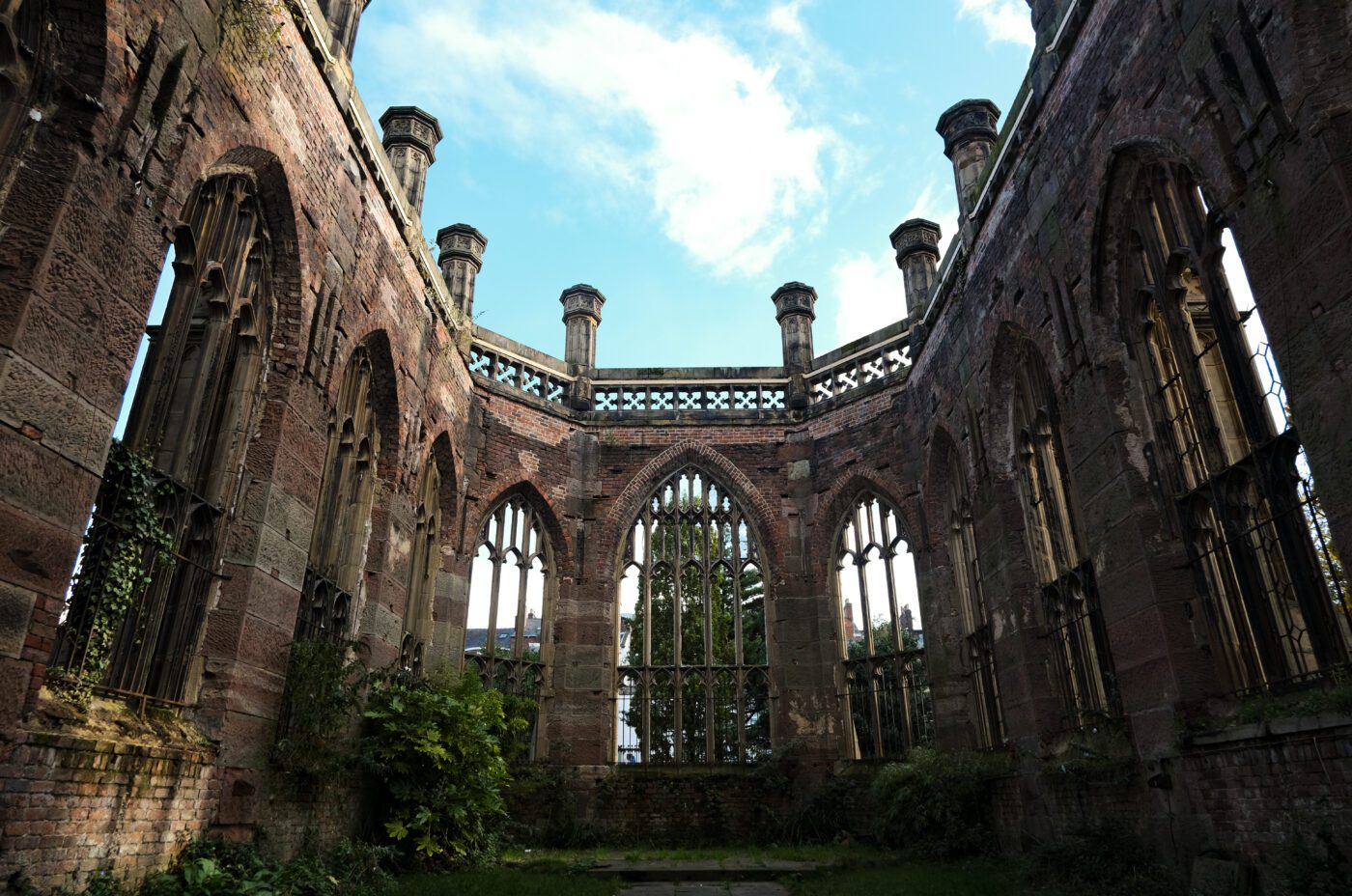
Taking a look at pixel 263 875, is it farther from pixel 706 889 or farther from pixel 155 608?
pixel 706 889

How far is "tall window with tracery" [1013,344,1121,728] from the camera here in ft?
31.1

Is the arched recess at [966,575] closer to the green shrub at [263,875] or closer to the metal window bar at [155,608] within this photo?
the green shrub at [263,875]

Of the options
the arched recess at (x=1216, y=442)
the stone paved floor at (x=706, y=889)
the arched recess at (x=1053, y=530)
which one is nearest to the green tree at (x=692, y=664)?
the stone paved floor at (x=706, y=889)

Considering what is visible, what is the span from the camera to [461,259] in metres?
16.0

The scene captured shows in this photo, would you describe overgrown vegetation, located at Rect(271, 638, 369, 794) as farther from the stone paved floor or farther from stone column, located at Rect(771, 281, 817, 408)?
stone column, located at Rect(771, 281, 817, 408)

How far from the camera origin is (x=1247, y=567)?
7.15m

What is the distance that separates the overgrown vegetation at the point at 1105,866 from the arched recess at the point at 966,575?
11.0ft

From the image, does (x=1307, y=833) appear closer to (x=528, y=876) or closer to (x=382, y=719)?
(x=528, y=876)

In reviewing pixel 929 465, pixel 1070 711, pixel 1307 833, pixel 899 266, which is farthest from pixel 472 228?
pixel 1307 833

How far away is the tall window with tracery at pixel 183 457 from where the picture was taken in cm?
644

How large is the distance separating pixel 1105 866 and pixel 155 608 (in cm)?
849

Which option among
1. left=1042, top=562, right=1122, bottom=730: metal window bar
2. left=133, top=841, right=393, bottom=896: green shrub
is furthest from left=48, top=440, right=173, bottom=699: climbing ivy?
left=1042, top=562, right=1122, bottom=730: metal window bar

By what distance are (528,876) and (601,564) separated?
685 centimetres

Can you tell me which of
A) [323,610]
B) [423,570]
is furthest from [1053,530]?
[423,570]
